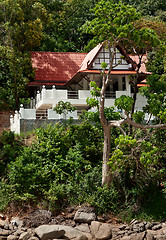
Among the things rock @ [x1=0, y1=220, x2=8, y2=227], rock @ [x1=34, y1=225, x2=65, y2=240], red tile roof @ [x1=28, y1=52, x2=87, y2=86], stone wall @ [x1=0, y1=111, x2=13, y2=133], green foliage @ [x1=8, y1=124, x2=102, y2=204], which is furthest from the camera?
red tile roof @ [x1=28, y1=52, x2=87, y2=86]

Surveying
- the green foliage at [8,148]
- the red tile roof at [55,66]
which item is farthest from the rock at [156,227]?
the red tile roof at [55,66]

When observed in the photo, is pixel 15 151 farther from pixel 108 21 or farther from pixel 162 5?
pixel 162 5

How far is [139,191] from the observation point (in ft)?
62.8

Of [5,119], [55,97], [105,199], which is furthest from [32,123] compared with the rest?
[105,199]

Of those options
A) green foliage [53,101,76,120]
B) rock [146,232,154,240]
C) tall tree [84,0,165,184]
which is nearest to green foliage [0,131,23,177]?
green foliage [53,101,76,120]

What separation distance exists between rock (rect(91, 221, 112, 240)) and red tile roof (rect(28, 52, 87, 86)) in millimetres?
15115

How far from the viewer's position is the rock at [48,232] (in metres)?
16.1

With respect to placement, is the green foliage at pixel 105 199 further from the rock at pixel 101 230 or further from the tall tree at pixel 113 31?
the rock at pixel 101 230

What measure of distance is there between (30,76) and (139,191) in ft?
50.0

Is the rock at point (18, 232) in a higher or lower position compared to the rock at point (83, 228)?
higher

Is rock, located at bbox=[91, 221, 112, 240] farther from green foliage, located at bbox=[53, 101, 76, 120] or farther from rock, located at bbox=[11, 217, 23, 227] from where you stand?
green foliage, located at bbox=[53, 101, 76, 120]

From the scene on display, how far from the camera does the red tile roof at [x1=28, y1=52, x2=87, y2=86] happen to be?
30772 mm

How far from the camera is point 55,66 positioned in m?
32.3

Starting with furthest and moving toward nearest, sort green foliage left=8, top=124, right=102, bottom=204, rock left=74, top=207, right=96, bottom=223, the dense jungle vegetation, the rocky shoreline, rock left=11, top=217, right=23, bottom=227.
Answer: green foliage left=8, top=124, right=102, bottom=204 → the dense jungle vegetation → rock left=74, top=207, right=96, bottom=223 → rock left=11, top=217, right=23, bottom=227 → the rocky shoreline
